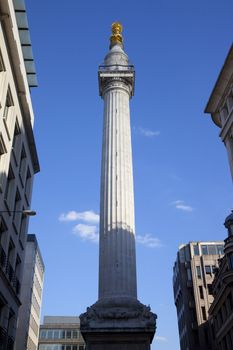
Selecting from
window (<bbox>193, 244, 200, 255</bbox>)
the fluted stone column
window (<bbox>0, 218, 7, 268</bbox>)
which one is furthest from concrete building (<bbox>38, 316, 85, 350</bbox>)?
window (<bbox>0, 218, 7, 268</bbox>)

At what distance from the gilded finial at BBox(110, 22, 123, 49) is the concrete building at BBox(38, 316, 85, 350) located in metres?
69.4

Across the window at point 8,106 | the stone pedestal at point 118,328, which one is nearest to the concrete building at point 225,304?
the stone pedestal at point 118,328

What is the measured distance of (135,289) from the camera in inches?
1526

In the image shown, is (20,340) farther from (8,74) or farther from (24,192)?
(8,74)

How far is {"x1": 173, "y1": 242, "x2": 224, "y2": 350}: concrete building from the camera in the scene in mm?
82688

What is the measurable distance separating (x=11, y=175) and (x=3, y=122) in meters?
5.00

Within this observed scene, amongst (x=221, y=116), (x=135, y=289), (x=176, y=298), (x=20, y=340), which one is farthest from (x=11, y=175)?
(x=176, y=298)

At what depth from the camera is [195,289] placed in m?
86.7

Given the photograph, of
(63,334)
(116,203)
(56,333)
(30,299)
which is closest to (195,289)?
(30,299)

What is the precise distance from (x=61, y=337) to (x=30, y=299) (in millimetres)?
36781

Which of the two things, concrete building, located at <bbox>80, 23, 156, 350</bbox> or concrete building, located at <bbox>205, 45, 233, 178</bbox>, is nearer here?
concrete building, located at <bbox>205, 45, 233, 178</bbox>

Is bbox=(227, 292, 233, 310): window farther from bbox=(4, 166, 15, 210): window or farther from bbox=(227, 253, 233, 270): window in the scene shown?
bbox=(4, 166, 15, 210): window

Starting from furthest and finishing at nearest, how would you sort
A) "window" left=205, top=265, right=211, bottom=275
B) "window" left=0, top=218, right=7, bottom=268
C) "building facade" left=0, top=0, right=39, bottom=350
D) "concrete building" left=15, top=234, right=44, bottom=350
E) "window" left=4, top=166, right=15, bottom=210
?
"window" left=205, top=265, right=211, bottom=275 → "concrete building" left=15, top=234, right=44, bottom=350 → "window" left=4, top=166, right=15, bottom=210 → "window" left=0, top=218, right=7, bottom=268 → "building facade" left=0, top=0, right=39, bottom=350

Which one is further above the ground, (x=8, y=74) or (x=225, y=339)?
(x=8, y=74)
